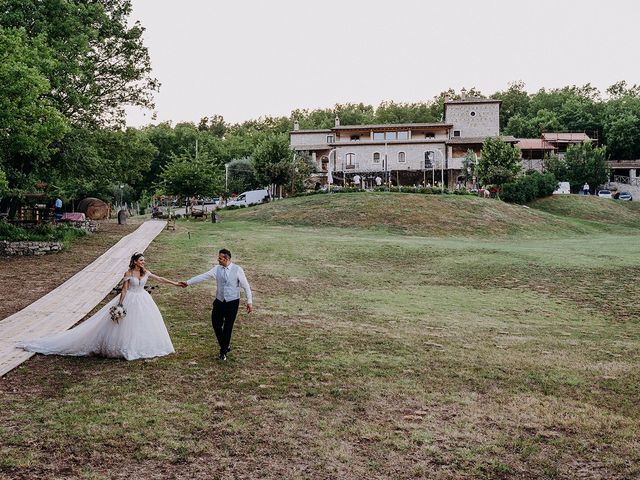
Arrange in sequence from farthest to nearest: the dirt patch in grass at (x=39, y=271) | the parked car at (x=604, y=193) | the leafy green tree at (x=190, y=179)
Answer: the parked car at (x=604, y=193) < the leafy green tree at (x=190, y=179) < the dirt patch in grass at (x=39, y=271)

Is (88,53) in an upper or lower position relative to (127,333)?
upper

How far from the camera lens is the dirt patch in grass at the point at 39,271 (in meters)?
15.8

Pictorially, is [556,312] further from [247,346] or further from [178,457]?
[178,457]

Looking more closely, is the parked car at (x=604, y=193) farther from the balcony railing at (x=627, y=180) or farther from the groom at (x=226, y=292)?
the groom at (x=226, y=292)

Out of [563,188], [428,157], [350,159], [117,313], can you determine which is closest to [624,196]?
[563,188]

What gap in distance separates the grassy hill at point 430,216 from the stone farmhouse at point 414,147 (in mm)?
20068

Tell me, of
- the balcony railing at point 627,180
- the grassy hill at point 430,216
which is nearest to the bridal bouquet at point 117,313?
the grassy hill at point 430,216

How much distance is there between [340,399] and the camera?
865 cm

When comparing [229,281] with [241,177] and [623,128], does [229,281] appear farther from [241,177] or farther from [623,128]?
[623,128]

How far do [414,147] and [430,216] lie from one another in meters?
30.6

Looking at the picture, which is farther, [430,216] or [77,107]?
[430,216]

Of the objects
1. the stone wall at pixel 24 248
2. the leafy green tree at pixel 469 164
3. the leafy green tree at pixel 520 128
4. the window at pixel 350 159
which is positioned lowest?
the stone wall at pixel 24 248

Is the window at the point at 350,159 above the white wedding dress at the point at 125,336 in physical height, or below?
above

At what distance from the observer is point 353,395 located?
8844mm
